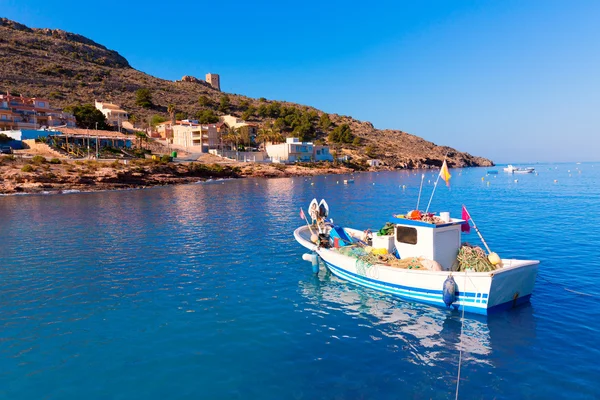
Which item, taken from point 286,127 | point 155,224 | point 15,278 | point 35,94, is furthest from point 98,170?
point 286,127

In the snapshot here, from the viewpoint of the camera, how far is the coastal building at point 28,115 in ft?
276

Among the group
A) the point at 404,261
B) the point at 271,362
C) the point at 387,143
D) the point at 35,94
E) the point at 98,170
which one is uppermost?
the point at 35,94

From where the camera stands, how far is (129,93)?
481ft

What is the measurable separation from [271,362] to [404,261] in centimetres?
725

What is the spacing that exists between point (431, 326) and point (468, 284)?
2.03 m

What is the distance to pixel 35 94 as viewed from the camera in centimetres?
11712

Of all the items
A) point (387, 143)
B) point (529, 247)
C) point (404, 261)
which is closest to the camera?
point (404, 261)

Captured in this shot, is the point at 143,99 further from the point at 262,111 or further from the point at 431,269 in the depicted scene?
the point at 431,269

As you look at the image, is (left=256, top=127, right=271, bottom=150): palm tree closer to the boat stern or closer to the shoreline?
the shoreline

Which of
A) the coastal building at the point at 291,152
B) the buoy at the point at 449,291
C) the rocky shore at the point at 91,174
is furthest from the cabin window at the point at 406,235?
the coastal building at the point at 291,152

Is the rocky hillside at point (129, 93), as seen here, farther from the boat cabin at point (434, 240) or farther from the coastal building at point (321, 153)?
the boat cabin at point (434, 240)

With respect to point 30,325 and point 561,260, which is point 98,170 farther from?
point 561,260

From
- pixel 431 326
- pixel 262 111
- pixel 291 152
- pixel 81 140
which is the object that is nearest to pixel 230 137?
pixel 291 152

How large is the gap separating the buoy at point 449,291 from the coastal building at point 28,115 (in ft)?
326
